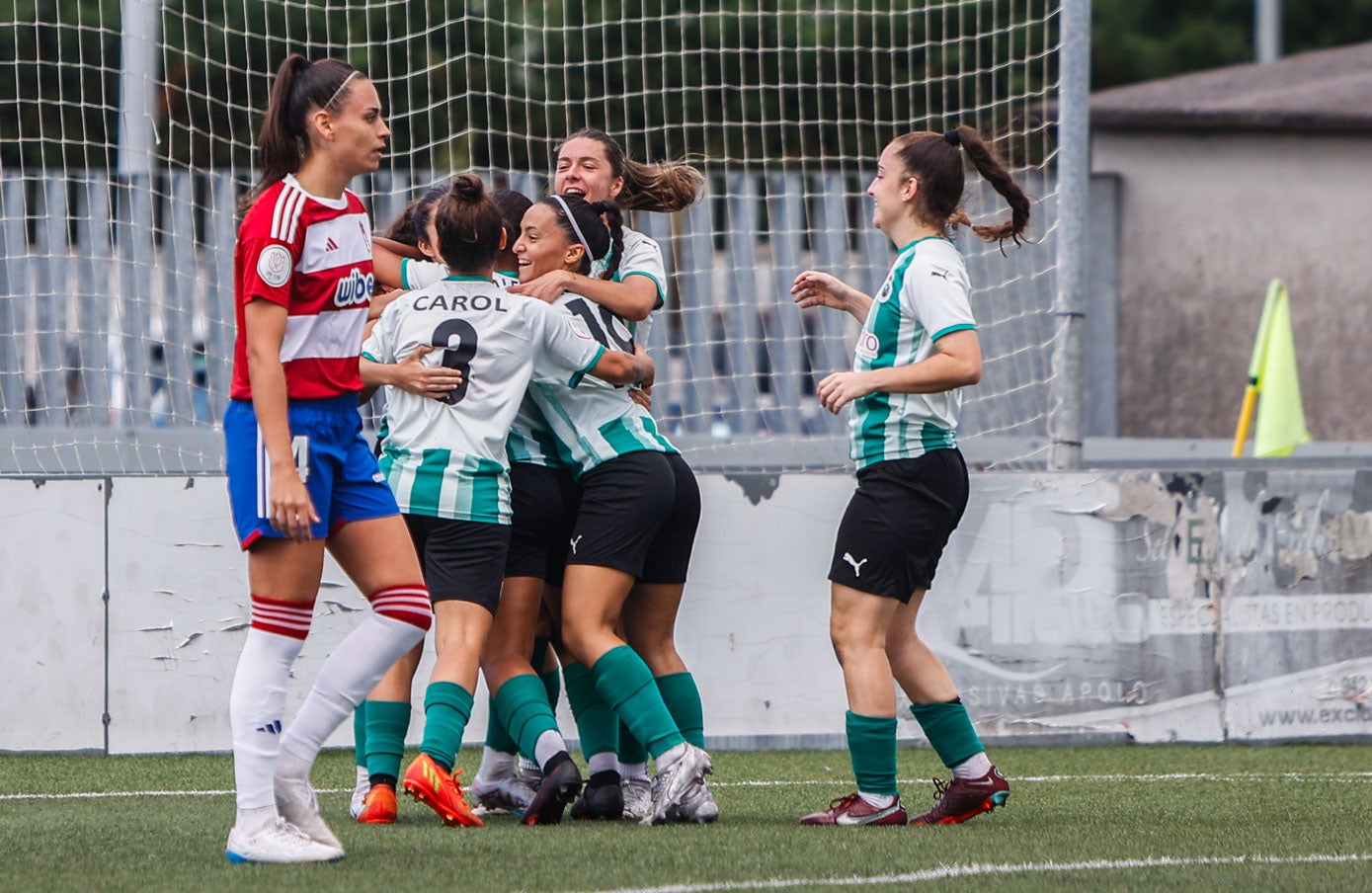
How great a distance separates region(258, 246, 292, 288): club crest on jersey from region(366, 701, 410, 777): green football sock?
1.41 m

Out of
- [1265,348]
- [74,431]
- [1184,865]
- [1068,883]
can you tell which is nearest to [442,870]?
[1068,883]

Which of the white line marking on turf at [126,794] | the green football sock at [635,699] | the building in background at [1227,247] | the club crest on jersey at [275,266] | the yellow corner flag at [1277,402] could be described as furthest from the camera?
the building in background at [1227,247]

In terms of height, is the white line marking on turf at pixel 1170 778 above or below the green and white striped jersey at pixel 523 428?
below

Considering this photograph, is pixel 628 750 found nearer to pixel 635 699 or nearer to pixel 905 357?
pixel 635 699

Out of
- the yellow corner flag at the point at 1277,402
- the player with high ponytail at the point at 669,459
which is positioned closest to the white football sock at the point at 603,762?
the player with high ponytail at the point at 669,459

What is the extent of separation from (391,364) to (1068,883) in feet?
6.92

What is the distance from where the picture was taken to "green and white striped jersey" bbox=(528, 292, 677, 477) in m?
5.05

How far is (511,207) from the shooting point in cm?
527

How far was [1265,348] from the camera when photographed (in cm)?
1029

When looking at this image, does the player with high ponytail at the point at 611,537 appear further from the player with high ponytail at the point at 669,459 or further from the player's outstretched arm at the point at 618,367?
the player's outstretched arm at the point at 618,367

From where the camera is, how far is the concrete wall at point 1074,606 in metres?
7.11

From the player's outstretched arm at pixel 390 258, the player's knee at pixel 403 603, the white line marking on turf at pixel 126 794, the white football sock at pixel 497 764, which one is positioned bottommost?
the white line marking on turf at pixel 126 794

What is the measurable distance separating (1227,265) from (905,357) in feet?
37.9

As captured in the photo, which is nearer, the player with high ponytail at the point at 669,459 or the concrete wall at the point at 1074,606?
the player with high ponytail at the point at 669,459
